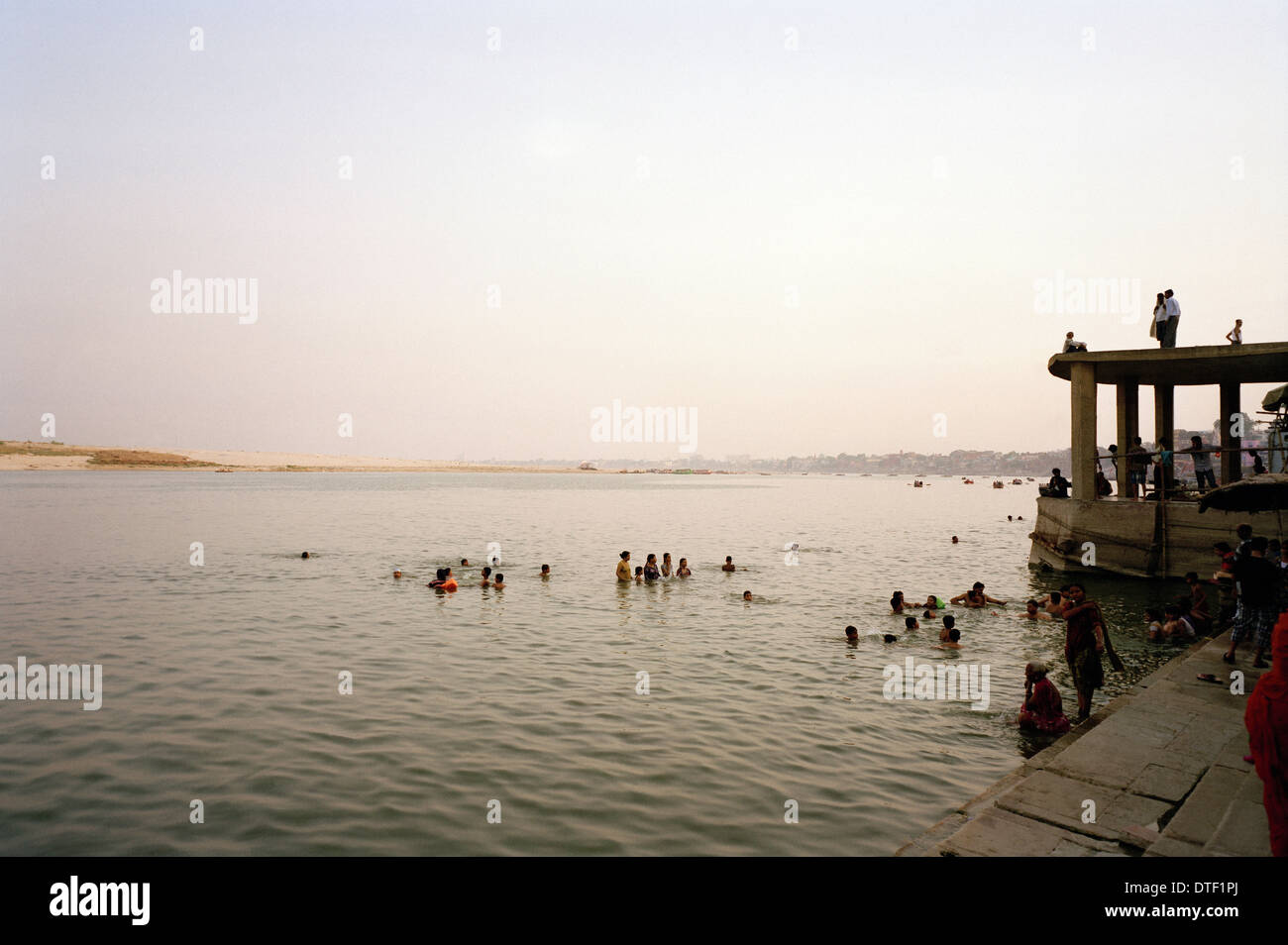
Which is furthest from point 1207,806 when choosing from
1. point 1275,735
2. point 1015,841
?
point 1015,841

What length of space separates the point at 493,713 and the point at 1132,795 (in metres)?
9.70

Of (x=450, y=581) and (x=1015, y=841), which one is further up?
(x=1015, y=841)

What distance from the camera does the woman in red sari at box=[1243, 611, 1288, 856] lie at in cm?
597

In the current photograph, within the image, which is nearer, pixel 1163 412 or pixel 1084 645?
pixel 1084 645

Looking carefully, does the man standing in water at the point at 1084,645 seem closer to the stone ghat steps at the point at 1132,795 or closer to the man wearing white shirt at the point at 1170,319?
the stone ghat steps at the point at 1132,795

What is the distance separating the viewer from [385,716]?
42.5 feet

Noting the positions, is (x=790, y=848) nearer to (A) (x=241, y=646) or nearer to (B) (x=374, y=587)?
(A) (x=241, y=646)

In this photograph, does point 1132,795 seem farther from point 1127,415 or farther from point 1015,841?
point 1127,415

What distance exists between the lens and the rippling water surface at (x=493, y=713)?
28.7 feet

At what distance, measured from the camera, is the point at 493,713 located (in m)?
13.2

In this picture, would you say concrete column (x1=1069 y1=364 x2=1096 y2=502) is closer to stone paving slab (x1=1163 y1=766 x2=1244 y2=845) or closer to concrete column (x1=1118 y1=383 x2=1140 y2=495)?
concrete column (x1=1118 y1=383 x2=1140 y2=495)

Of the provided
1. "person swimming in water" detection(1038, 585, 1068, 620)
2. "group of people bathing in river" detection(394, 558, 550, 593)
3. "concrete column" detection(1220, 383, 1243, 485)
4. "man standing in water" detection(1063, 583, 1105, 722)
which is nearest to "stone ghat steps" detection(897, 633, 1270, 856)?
"man standing in water" detection(1063, 583, 1105, 722)

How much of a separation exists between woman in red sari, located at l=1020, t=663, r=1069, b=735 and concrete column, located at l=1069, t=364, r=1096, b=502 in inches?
667
